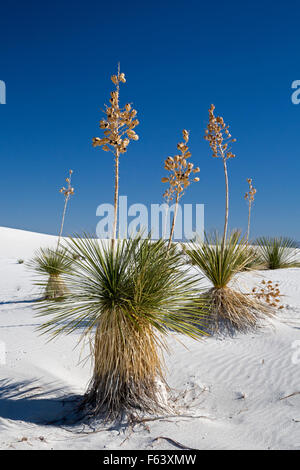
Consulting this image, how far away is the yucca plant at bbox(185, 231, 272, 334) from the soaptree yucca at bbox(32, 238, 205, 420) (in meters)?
2.32

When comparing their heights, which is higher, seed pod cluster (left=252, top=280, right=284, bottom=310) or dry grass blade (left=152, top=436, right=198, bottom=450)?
seed pod cluster (left=252, top=280, right=284, bottom=310)

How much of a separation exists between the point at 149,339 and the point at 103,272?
72 centimetres

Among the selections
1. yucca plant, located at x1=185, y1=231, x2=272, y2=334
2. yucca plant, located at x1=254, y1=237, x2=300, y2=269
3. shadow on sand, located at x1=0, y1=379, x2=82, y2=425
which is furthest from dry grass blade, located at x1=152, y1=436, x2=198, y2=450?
yucca plant, located at x1=254, y1=237, x2=300, y2=269

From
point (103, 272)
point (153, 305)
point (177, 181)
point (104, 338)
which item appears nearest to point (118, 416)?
point (104, 338)

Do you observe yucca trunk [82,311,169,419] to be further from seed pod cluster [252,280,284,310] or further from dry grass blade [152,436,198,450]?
seed pod cluster [252,280,284,310]

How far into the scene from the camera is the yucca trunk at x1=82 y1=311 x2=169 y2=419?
2.82 meters

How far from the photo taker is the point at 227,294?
17.8 ft

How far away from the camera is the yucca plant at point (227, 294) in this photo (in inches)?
207

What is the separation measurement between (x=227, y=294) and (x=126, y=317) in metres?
3.00

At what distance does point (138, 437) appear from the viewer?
253 cm

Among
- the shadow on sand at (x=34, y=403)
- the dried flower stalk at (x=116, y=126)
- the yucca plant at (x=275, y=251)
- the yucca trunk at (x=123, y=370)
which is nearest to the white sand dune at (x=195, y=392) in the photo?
the shadow on sand at (x=34, y=403)

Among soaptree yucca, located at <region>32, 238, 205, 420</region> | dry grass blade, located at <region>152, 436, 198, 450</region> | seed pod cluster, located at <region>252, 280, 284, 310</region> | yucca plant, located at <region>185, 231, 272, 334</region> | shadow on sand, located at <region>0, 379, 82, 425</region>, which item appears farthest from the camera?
seed pod cluster, located at <region>252, 280, 284, 310</region>

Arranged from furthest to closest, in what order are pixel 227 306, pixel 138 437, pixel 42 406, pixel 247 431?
Result: pixel 227 306
pixel 42 406
pixel 247 431
pixel 138 437
